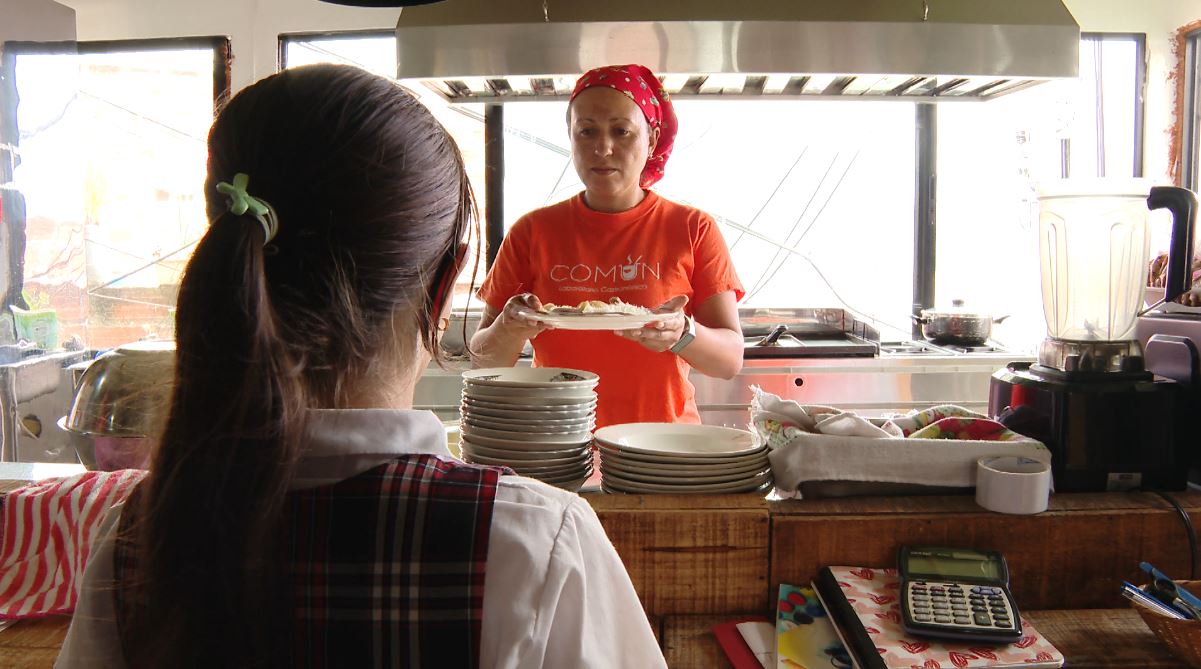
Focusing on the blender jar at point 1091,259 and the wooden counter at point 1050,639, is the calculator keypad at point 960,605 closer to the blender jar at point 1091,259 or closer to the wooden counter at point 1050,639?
the wooden counter at point 1050,639

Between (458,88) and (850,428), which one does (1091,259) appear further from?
(458,88)

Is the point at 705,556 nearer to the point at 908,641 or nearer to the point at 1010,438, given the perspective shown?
the point at 908,641

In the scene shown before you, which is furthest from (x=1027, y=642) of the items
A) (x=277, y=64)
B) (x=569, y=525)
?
(x=277, y=64)

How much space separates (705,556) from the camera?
1.25 m

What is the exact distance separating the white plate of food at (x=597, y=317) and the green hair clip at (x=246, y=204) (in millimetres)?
1081

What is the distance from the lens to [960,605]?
1098 mm

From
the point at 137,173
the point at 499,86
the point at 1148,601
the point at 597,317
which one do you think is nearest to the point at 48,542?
the point at 597,317

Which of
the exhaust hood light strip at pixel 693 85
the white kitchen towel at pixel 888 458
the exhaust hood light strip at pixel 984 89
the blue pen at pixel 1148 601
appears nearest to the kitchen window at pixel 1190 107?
the exhaust hood light strip at pixel 984 89

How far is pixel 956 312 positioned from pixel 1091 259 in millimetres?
2237

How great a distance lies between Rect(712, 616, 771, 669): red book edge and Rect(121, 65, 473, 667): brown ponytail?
639mm

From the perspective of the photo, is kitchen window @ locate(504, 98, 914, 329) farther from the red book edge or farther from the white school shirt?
the white school shirt

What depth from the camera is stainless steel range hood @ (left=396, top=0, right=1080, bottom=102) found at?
2539 mm

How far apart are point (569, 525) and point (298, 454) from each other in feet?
0.79

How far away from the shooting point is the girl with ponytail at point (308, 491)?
0.69m
